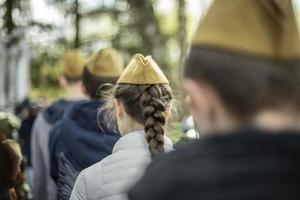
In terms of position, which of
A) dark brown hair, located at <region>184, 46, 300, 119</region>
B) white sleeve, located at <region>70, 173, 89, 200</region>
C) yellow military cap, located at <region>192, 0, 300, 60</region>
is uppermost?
yellow military cap, located at <region>192, 0, 300, 60</region>

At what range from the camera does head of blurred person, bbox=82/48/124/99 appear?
4.82 meters

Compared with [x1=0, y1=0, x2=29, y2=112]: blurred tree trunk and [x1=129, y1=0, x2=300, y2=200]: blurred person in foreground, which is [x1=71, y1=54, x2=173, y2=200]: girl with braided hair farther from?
[x1=0, y1=0, x2=29, y2=112]: blurred tree trunk

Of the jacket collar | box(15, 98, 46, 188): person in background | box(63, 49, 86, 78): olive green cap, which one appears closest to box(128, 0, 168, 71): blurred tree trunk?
box(15, 98, 46, 188): person in background

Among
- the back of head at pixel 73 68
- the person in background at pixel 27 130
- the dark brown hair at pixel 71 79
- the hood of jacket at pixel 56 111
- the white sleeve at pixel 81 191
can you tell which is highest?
the back of head at pixel 73 68

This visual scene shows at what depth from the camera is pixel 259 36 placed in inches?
65.9

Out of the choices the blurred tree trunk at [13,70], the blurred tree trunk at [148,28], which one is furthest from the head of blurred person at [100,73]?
the blurred tree trunk at [13,70]

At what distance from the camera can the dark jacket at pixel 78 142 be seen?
167 inches

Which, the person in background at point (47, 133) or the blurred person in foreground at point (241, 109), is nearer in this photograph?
the blurred person in foreground at point (241, 109)

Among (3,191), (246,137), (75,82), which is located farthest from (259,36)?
(75,82)

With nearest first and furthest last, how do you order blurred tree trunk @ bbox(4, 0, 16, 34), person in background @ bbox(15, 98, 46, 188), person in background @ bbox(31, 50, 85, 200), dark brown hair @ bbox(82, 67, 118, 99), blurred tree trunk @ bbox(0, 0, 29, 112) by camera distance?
dark brown hair @ bbox(82, 67, 118, 99)
person in background @ bbox(31, 50, 85, 200)
person in background @ bbox(15, 98, 46, 188)
blurred tree trunk @ bbox(0, 0, 29, 112)
blurred tree trunk @ bbox(4, 0, 16, 34)

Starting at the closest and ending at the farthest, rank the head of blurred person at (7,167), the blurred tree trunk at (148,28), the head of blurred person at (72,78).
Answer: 1. the head of blurred person at (7,167)
2. the head of blurred person at (72,78)
3. the blurred tree trunk at (148,28)

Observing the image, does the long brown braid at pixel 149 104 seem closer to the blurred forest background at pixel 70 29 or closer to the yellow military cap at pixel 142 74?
the yellow military cap at pixel 142 74

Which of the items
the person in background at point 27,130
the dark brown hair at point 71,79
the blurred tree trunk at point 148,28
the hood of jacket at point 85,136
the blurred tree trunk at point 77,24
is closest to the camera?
the hood of jacket at point 85,136

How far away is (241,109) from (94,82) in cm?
328
